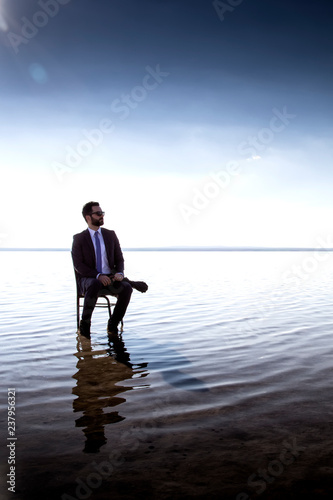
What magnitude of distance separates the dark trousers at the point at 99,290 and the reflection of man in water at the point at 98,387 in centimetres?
57

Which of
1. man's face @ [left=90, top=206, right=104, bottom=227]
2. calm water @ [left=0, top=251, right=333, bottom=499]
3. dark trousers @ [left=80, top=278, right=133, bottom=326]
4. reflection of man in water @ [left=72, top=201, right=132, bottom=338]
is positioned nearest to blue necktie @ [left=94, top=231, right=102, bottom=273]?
reflection of man in water @ [left=72, top=201, right=132, bottom=338]

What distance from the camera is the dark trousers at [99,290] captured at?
18.9 feet

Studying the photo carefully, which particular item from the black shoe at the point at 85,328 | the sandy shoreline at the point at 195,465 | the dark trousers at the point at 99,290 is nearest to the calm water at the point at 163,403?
the sandy shoreline at the point at 195,465

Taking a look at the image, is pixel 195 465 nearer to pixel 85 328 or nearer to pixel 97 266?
pixel 85 328

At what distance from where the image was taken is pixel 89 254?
611 cm

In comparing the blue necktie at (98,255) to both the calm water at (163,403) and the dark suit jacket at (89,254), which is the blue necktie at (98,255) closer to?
the dark suit jacket at (89,254)

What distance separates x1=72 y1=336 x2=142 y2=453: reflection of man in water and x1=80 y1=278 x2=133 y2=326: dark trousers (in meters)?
0.57

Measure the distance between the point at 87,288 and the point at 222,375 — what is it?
2.61 m

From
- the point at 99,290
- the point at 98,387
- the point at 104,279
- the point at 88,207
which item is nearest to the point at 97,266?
the point at 99,290

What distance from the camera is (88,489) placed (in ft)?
6.42

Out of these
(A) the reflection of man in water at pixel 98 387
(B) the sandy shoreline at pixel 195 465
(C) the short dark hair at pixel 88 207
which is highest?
(C) the short dark hair at pixel 88 207

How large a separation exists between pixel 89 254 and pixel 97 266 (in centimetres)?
23

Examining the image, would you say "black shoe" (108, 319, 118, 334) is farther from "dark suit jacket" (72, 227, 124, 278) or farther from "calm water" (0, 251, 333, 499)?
"dark suit jacket" (72, 227, 124, 278)

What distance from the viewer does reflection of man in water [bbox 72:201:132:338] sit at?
5.81m
